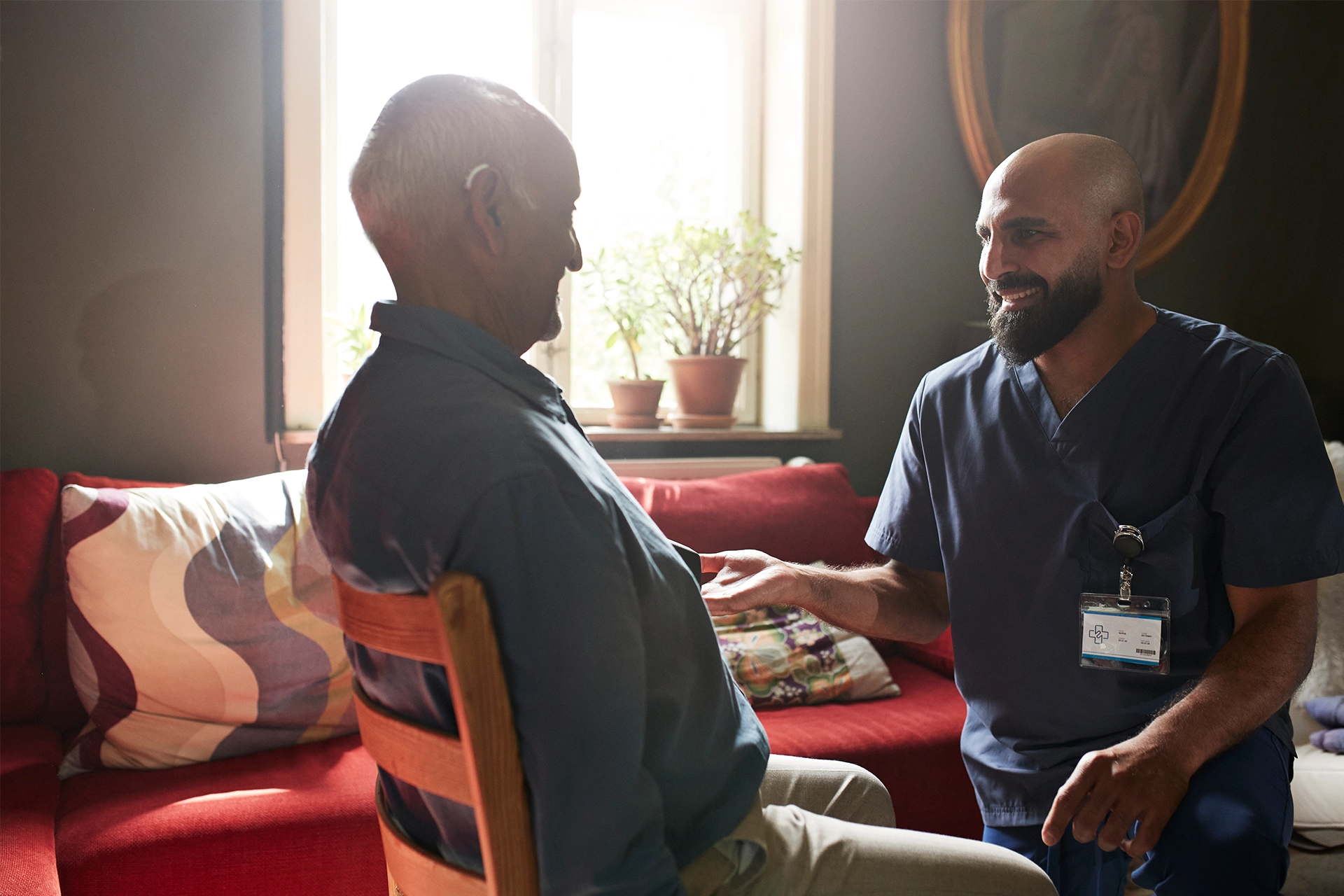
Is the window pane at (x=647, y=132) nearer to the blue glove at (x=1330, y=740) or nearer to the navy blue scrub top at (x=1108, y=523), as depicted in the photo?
the navy blue scrub top at (x=1108, y=523)

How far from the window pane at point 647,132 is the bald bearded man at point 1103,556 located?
1.43 metres

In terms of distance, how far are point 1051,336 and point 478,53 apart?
198 cm

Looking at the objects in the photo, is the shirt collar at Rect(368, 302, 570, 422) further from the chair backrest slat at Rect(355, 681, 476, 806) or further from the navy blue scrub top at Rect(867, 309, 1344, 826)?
the navy blue scrub top at Rect(867, 309, 1344, 826)

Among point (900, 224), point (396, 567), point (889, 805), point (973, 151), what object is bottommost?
point (889, 805)

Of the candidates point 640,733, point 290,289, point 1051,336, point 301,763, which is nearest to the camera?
point 640,733

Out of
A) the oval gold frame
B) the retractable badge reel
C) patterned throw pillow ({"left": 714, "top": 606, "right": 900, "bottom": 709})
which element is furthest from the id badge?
the oval gold frame

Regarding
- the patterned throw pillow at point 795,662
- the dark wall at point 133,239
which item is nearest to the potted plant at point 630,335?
the dark wall at point 133,239

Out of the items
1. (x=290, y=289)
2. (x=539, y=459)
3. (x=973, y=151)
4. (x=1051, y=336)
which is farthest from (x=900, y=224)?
(x=539, y=459)

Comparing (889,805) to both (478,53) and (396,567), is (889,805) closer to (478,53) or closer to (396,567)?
(396,567)

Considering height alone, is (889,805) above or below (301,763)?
Answer: above

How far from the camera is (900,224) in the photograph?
2893 millimetres

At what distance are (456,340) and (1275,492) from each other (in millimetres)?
1062

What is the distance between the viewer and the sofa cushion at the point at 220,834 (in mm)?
1341

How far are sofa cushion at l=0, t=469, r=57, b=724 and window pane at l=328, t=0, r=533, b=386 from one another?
0.82 meters
